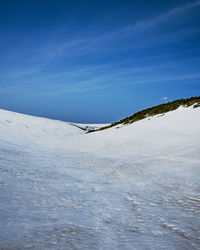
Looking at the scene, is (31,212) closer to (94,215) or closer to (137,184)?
(94,215)

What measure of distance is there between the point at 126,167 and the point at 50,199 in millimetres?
2065

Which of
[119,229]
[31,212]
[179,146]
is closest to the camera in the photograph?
[119,229]

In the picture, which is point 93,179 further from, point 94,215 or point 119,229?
point 119,229

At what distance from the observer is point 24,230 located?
4.61 feet

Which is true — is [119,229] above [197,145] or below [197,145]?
below

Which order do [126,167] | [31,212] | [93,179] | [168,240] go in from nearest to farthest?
[168,240]
[31,212]
[93,179]
[126,167]

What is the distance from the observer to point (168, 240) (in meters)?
1.35

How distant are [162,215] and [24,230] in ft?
3.79

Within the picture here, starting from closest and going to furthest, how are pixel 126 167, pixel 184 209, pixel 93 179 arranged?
pixel 184 209, pixel 93 179, pixel 126 167

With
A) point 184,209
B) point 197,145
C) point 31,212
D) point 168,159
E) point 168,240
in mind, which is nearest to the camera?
point 168,240

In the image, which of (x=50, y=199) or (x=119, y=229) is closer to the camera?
(x=119, y=229)

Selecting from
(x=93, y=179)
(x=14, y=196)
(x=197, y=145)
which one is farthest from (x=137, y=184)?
(x=197, y=145)

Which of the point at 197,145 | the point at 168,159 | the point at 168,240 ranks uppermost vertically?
the point at 197,145

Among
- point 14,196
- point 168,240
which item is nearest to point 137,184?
point 168,240
